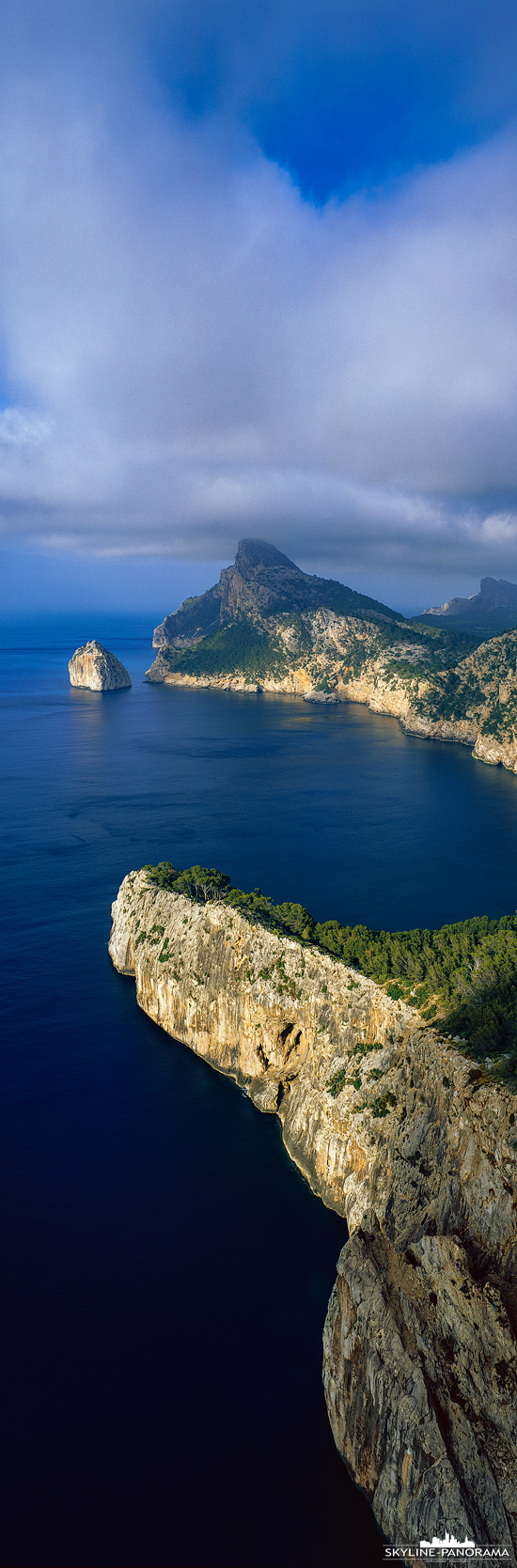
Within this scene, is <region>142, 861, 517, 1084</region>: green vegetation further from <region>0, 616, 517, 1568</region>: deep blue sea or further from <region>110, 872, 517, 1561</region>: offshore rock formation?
<region>0, 616, 517, 1568</region>: deep blue sea

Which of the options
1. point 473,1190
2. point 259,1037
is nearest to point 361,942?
point 259,1037

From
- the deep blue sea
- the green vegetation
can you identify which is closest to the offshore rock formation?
the green vegetation

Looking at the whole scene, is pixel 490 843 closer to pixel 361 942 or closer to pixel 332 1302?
pixel 361 942

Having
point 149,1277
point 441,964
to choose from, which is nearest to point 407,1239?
point 149,1277

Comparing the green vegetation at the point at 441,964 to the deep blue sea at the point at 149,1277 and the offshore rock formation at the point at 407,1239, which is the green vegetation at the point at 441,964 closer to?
the offshore rock formation at the point at 407,1239

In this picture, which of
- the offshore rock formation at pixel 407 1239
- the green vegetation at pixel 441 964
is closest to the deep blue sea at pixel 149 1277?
the offshore rock formation at pixel 407 1239

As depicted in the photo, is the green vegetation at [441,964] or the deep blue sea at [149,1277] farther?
the green vegetation at [441,964]

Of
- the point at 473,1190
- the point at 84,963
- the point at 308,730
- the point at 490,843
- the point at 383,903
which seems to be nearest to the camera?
the point at 473,1190
